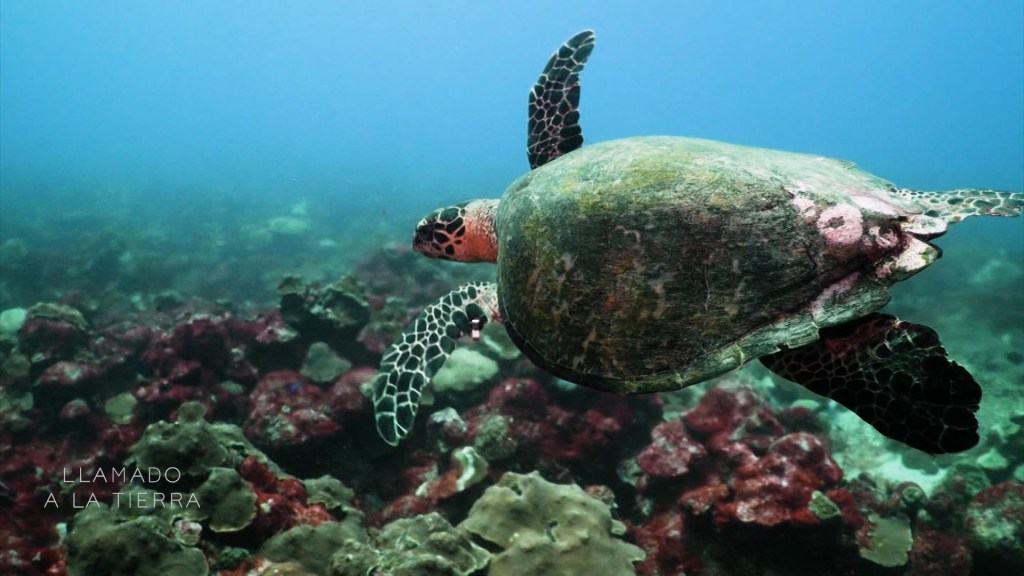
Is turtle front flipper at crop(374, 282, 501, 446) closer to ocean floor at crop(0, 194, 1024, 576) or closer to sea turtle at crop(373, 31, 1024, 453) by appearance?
sea turtle at crop(373, 31, 1024, 453)

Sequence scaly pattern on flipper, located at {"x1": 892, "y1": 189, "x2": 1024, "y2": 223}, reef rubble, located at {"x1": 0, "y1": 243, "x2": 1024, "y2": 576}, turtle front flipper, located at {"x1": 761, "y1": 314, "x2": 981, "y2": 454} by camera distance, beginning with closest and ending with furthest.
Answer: turtle front flipper, located at {"x1": 761, "y1": 314, "x2": 981, "y2": 454} < scaly pattern on flipper, located at {"x1": 892, "y1": 189, "x2": 1024, "y2": 223} < reef rubble, located at {"x1": 0, "y1": 243, "x2": 1024, "y2": 576}

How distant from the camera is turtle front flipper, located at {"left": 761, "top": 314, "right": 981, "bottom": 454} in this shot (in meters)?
2.64

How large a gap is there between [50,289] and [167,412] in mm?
12575

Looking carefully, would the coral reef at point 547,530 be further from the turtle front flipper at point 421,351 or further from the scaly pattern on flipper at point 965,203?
the scaly pattern on flipper at point 965,203

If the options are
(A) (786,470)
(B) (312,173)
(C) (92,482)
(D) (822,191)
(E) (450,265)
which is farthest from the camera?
(B) (312,173)

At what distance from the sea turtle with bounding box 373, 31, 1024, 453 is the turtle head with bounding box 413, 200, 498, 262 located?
152 cm

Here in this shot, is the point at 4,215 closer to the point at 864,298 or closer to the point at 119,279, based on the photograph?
the point at 119,279

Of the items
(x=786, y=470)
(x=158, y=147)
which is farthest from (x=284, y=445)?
(x=158, y=147)

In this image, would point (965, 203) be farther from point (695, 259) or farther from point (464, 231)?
point (464, 231)

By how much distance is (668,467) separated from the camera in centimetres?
549

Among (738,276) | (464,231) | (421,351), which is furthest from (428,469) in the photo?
(738,276)

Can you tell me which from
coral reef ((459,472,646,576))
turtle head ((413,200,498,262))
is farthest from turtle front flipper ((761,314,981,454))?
turtle head ((413,200,498,262))

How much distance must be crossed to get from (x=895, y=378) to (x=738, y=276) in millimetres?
1024

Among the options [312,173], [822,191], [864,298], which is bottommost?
[312,173]
